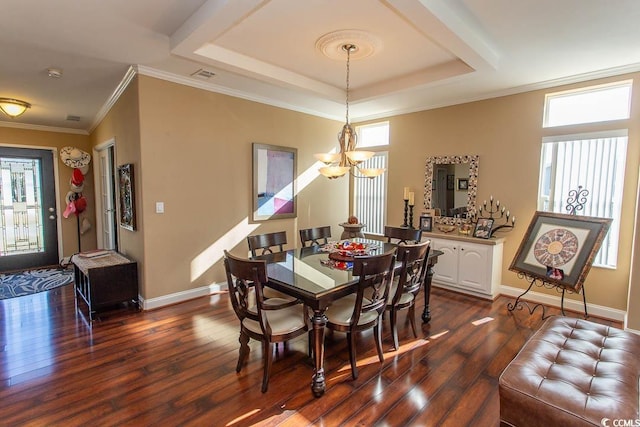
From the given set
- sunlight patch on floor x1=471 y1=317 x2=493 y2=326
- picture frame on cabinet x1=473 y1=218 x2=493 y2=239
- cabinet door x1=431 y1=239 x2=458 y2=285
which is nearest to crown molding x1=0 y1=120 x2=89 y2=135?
cabinet door x1=431 y1=239 x2=458 y2=285

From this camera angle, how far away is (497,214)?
4305 mm

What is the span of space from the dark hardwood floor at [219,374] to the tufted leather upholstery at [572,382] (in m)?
0.46

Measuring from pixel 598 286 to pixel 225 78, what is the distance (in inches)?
193

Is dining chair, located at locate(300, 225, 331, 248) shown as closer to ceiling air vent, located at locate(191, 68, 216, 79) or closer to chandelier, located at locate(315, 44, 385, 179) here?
chandelier, located at locate(315, 44, 385, 179)

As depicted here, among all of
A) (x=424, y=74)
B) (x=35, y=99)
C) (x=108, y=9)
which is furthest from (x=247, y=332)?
(x=35, y=99)

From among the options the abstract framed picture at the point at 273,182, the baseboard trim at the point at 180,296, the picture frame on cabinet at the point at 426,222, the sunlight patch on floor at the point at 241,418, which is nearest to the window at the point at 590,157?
the picture frame on cabinet at the point at 426,222

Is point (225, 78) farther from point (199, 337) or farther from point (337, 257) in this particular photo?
point (199, 337)

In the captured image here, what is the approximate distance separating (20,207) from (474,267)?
7.60 m

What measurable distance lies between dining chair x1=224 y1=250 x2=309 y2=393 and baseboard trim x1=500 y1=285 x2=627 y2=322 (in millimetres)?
3201

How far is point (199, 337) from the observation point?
3.04m

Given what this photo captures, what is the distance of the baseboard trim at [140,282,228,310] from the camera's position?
3.68 metres

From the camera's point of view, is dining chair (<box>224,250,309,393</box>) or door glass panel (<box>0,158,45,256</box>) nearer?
dining chair (<box>224,250,309,393</box>)

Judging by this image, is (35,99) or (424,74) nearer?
(424,74)

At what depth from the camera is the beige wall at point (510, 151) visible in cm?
342
